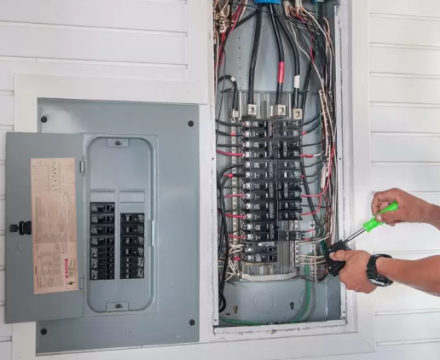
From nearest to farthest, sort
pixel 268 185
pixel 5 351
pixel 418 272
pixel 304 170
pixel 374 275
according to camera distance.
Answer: pixel 418 272, pixel 374 275, pixel 5 351, pixel 268 185, pixel 304 170

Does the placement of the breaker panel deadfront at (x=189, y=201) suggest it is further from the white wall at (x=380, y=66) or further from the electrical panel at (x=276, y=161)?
the white wall at (x=380, y=66)

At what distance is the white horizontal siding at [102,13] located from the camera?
142cm

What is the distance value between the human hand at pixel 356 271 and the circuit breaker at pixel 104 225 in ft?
1.76

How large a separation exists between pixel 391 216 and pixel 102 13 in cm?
130

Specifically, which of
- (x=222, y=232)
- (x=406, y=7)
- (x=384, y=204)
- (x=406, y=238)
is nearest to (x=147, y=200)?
(x=222, y=232)

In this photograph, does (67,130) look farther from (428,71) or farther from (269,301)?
(428,71)

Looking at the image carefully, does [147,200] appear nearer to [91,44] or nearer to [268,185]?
[268,185]

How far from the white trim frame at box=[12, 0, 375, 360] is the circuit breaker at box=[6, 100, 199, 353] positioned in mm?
35

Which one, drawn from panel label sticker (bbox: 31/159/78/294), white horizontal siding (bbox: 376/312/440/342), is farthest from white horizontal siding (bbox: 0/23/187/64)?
white horizontal siding (bbox: 376/312/440/342)

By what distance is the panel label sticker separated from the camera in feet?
4.56

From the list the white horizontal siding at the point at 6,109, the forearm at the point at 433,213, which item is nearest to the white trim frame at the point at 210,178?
the white horizontal siding at the point at 6,109

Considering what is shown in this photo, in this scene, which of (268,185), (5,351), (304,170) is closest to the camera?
(5,351)

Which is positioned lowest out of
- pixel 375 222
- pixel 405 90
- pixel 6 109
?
pixel 375 222

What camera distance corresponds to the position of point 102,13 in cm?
146
